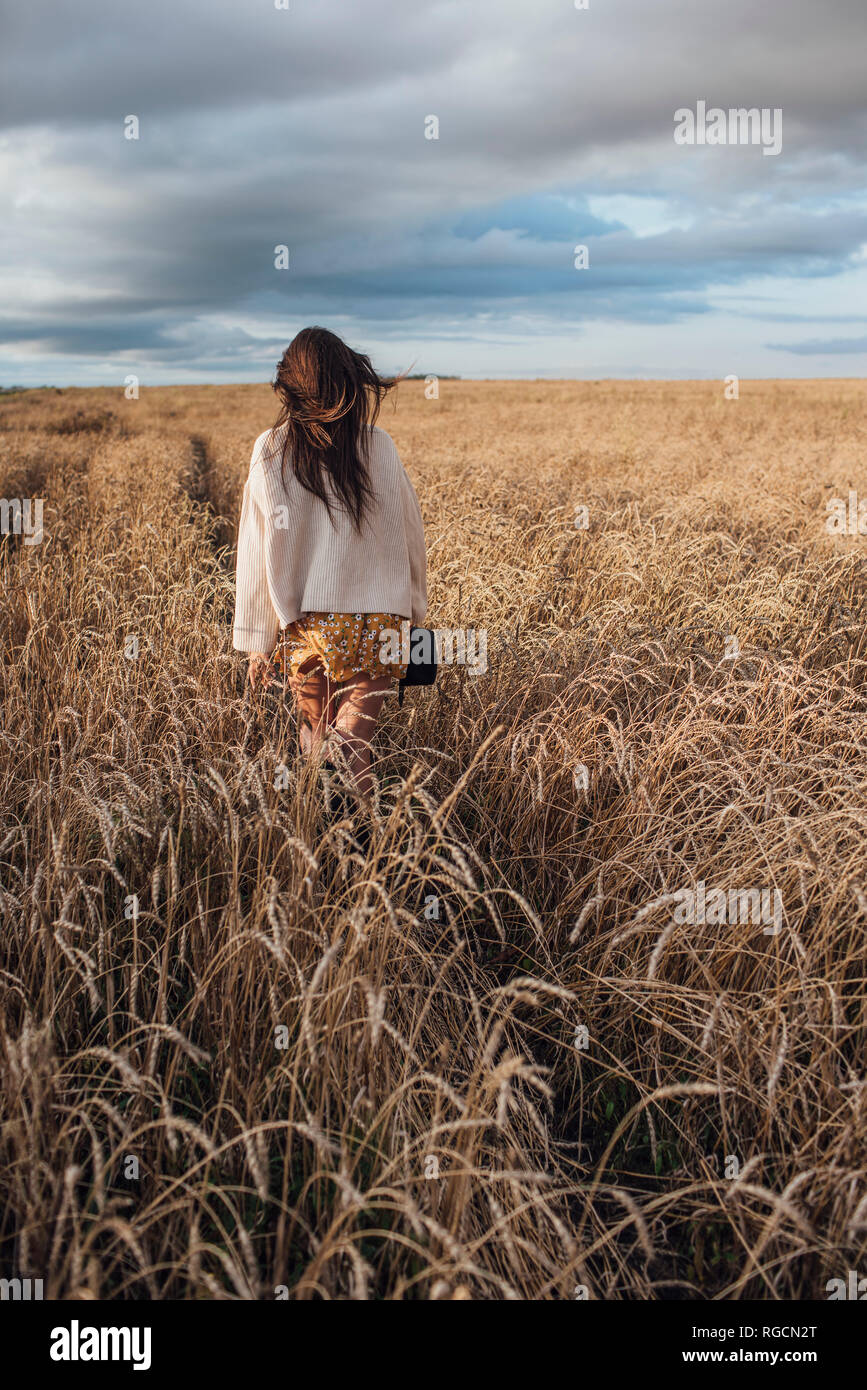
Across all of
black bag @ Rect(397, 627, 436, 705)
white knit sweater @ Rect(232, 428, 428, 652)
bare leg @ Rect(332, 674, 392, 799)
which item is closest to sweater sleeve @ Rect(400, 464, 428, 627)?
white knit sweater @ Rect(232, 428, 428, 652)

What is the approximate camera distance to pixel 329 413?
2.61 meters

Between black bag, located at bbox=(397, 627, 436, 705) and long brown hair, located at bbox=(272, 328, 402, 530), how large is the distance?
0.48m

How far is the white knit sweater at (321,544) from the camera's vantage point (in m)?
2.79

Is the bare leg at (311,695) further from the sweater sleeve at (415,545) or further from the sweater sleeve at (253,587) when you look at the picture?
the sweater sleeve at (415,545)

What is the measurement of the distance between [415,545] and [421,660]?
16.4 inches

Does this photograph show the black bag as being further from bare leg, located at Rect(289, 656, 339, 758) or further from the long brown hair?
the long brown hair

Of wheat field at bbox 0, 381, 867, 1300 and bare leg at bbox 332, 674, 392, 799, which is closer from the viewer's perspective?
wheat field at bbox 0, 381, 867, 1300

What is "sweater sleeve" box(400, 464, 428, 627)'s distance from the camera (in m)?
2.92

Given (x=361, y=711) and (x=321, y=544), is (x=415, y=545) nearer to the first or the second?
(x=321, y=544)

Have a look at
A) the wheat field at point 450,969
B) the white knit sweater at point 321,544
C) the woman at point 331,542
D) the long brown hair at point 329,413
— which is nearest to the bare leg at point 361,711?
the woman at point 331,542

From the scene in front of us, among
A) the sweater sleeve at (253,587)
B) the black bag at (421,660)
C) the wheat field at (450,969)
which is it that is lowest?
the wheat field at (450,969)
